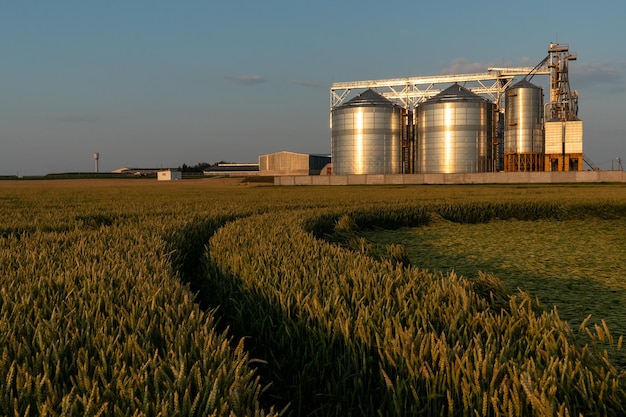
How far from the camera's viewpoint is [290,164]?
9575 centimetres

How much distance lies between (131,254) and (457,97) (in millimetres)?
47034

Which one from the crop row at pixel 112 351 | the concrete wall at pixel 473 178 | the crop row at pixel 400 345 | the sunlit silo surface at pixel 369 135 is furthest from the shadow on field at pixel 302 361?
the sunlit silo surface at pixel 369 135

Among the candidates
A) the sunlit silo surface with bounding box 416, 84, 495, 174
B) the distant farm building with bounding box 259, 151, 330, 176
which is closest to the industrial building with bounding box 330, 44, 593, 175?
the sunlit silo surface with bounding box 416, 84, 495, 174

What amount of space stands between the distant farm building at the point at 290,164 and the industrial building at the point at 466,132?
41737mm

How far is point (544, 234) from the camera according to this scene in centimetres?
1184

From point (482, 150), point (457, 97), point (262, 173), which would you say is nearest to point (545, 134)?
point (482, 150)

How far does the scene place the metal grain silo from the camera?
4884cm

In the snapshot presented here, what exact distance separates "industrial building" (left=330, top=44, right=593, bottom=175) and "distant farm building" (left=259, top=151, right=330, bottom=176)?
41737mm

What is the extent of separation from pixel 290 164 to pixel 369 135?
47.5 m

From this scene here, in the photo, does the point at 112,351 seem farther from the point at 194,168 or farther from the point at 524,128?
the point at 194,168

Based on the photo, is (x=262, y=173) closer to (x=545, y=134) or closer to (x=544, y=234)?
(x=545, y=134)

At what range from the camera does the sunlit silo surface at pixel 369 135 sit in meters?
49.3

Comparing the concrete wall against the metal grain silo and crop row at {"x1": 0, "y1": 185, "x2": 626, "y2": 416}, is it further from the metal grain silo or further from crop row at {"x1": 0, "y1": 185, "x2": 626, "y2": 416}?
crop row at {"x1": 0, "y1": 185, "x2": 626, "y2": 416}

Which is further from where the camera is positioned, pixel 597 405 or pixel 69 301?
pixel 69 301
